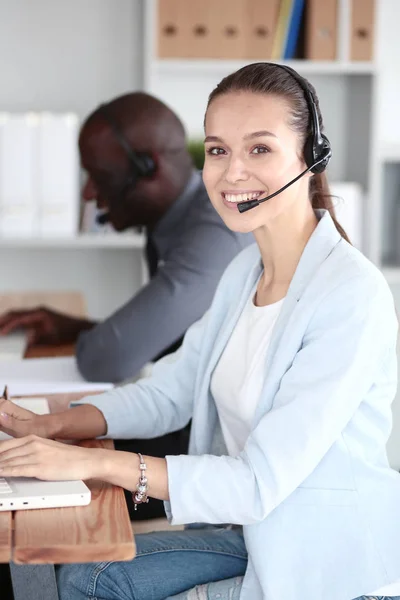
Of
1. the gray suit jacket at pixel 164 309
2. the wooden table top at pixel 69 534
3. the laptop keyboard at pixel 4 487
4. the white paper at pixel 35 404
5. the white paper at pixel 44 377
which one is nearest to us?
the wooden table top at pixel 69 534

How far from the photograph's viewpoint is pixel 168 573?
128cm

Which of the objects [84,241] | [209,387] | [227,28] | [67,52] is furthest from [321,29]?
[209,387]

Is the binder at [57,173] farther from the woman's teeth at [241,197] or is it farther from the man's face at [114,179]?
the woman's teeth at [241,197]

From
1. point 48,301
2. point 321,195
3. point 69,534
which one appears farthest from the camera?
point 48,301

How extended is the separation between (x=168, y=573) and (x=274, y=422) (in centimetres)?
31

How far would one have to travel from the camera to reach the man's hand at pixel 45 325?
230 cm

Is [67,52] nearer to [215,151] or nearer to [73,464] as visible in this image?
[215,151]

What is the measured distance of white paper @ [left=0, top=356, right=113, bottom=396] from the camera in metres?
1.73

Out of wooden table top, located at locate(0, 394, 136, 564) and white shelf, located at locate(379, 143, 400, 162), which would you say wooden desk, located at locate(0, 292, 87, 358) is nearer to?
white shelf, located at locate(379, 143, 400, 162)

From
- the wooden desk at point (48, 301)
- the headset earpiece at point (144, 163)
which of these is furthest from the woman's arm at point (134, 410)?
the wooden desk at point (48, 301)

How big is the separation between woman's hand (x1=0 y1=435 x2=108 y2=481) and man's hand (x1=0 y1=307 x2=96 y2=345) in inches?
47.0

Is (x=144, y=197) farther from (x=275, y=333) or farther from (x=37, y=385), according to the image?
(x=275, y=333)

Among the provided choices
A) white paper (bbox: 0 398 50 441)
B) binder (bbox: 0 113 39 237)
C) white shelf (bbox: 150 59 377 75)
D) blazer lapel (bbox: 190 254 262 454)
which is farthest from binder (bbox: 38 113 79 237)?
blazer lapel (bbox: 190 254 262 454)

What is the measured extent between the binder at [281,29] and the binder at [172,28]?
11.7 inches
